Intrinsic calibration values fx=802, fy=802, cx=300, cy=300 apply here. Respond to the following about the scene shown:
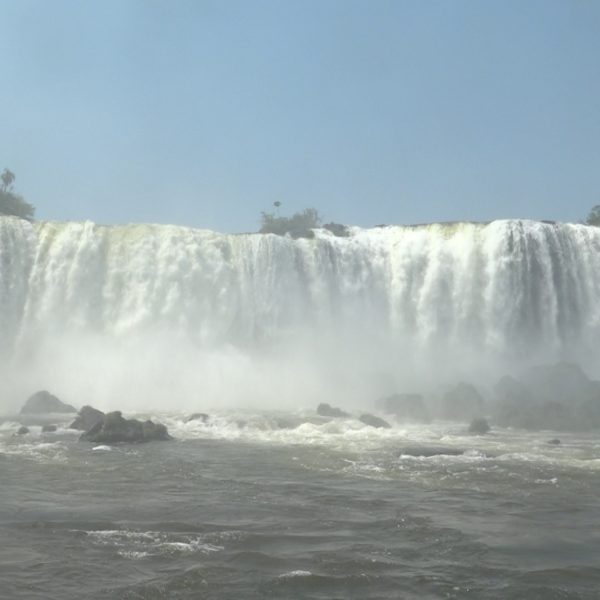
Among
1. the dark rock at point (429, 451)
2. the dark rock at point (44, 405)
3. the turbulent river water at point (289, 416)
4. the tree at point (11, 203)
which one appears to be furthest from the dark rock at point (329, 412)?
the tree at point (11, 203)

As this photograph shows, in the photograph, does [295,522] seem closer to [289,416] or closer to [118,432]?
[118,432]

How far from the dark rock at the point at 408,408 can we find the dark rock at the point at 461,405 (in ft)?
2.77

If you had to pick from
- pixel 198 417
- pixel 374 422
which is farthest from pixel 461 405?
pixel 198 417

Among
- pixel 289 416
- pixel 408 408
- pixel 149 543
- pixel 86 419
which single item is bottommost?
pixel 149 543

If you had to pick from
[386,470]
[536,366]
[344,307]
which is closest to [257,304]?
[344,307]

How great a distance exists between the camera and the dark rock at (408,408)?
26342 mm

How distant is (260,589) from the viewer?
24.7ft

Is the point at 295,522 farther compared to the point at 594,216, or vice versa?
the point at 594,216

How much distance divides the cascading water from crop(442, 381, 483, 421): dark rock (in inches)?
187

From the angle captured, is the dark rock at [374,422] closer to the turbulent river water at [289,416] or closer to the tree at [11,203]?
the turbulent river water at [289,416]

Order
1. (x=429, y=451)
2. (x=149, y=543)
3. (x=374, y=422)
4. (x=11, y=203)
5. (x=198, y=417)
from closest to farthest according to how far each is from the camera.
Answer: (x=149, y=543) < (x=429, y=451) < (x=374, y=422) < (x=198, y=417) < (x=11, y=203)

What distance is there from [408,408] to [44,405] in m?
11.9

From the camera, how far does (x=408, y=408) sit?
26.8 m

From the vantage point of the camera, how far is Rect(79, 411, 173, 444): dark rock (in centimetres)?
1870
